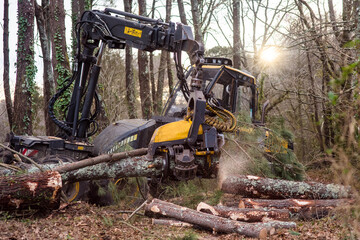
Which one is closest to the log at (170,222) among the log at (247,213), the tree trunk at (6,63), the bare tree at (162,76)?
the log at (247,213)

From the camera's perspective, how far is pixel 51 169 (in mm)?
5598

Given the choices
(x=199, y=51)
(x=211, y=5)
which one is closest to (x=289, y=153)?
(x=199, y=51)

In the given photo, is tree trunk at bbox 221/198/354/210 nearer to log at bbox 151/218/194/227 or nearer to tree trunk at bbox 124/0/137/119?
log at bbox 151/218/194/227

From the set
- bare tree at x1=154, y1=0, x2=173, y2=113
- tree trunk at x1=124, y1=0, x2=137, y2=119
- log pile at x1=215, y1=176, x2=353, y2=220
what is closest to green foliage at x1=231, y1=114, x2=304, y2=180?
log pile at x1=215, y1=176, x2=353, y2=220

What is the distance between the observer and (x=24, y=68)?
36.7ft

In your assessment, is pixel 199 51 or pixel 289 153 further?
pixel 289 153

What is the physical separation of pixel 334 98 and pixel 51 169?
4.27 metres

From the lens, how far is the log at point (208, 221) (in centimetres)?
476

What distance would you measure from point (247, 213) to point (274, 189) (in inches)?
40.7

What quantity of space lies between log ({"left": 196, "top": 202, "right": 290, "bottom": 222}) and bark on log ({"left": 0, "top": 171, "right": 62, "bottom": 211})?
82.5 inches

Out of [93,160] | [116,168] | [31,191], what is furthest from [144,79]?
[31,191]

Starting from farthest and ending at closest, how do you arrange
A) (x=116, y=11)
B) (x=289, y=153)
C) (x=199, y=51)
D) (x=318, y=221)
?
(x=289, y=153) → (x=116, y=11) → (x=199, y=51) → (x=318, y=221)

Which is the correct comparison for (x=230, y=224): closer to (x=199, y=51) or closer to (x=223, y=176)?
(x=223, y=176)

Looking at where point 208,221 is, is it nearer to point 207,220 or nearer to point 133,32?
point 207,220
